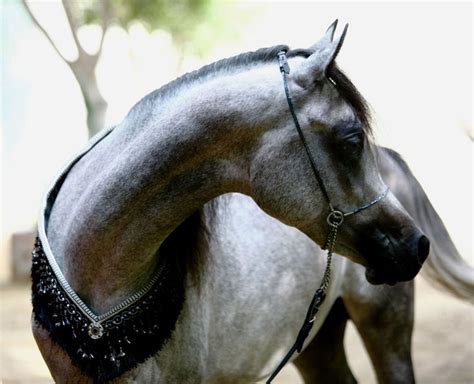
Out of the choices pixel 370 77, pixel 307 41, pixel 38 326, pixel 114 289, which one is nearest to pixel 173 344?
pixel 114 289

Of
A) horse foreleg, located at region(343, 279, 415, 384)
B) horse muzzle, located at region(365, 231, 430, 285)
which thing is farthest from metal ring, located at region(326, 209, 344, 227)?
horse foreleg, located at region(343, 279, 415, 384)

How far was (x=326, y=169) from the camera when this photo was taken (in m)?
1.96

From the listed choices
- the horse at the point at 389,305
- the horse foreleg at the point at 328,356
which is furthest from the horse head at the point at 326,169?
the horse foreleg at the point at 328,356

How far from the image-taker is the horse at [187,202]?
76.6 inches

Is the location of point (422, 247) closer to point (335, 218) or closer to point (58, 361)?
point (335, 218)

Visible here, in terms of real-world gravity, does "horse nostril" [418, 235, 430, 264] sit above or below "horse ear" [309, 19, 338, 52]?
below

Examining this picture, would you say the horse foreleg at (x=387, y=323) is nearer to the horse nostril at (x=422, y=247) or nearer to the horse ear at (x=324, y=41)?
the horse nostril at (x=422, y=247)

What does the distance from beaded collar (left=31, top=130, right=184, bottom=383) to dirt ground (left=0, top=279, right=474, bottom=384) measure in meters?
3.27

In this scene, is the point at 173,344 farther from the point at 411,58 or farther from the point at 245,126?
the point at 411,58

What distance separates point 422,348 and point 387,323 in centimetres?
323

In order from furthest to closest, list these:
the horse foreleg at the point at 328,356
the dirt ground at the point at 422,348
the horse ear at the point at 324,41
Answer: the dirt ground at the point at 422,348, the horse foreleg at the point at 328,356, the horse ear at the point at 324,41

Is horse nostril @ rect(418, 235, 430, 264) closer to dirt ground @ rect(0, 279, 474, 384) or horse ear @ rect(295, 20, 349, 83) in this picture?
horse ear @ rect(295, 20, 349, 83)

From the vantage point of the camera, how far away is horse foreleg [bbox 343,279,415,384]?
2.99 meters

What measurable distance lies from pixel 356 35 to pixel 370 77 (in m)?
0.66
